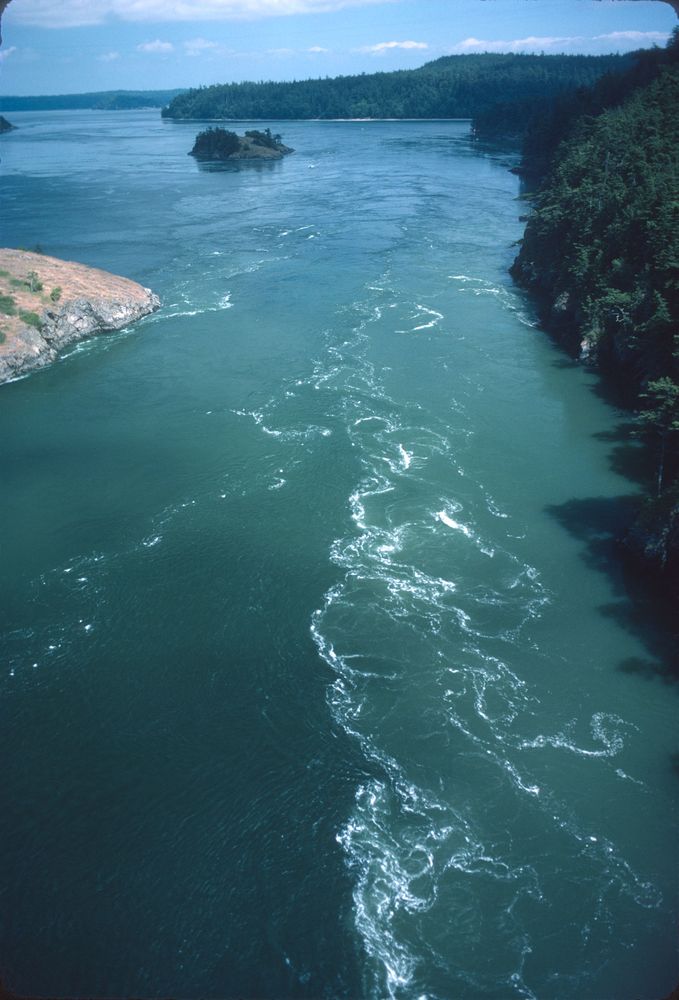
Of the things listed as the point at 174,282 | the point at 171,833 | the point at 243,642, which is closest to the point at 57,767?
the point at 171,833

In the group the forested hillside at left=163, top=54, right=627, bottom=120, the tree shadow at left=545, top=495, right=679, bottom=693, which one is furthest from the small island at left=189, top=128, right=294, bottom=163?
the tree shadow at left=545, top=495, right=679, bottom=693

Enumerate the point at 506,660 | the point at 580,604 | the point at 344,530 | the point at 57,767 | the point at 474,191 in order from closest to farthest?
1. the point at 57,767
2. the point at 506,660
3. the point at 580,604
4. the point at 344,530
5. the point at 474,191

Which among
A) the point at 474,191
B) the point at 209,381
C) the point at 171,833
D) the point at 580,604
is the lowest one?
the point at 171,833

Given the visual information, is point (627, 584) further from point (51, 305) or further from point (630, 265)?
point (51, 305)

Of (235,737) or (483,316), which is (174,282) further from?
(235,737)

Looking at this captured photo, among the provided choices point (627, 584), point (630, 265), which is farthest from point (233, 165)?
point (627, 584)

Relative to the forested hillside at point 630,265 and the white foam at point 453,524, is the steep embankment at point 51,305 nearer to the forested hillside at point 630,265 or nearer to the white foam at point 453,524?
the white foam at point 453,524

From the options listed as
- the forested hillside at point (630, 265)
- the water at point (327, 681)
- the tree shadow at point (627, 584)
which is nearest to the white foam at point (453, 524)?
the water at point (327, 681)
